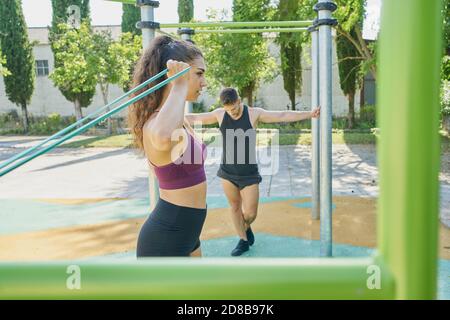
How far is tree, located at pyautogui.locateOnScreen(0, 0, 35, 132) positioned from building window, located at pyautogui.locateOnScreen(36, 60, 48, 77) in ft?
11.0

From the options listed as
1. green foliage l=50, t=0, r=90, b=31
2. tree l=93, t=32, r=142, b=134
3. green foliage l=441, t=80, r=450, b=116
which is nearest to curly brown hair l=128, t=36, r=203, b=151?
green foliage l=441, t=80, r=450, b=116

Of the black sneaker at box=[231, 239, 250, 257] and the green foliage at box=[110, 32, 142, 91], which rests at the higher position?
the green foliage at box=[110, 32, 142, 91]

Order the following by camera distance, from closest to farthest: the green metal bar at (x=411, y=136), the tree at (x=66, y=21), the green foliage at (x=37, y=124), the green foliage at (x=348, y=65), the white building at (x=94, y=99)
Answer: the green metal bar at (x=411, y=136), the green foliage at (x=348, y=65), the green foliage at (x=37, y=124), the tree at (x=66, y=21), the white building at (x=94, y=99)

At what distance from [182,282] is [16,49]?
2270 centimetres

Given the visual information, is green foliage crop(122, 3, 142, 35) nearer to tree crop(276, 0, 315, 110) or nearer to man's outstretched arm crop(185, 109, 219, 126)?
tree crop(276, 0, 315, 110)

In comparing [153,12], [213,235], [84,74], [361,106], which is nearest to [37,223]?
[213,235]

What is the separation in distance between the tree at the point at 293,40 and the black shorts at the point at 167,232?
355 inches

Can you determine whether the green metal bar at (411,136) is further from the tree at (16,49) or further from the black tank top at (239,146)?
the tree at (16,49)

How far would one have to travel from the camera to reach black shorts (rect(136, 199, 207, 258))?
192 centimetres

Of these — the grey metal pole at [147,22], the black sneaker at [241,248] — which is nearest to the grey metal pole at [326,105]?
the black sneaker at [241,248]

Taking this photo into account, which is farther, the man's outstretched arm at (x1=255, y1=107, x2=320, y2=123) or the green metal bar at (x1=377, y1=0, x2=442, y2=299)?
the man's outstretched arm at (x1=255, y1=107, x2=320, y2=123)

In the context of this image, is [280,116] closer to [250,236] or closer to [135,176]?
[250,236]

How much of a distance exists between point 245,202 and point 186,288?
3.36 meters

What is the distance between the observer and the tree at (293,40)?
10.4 m
